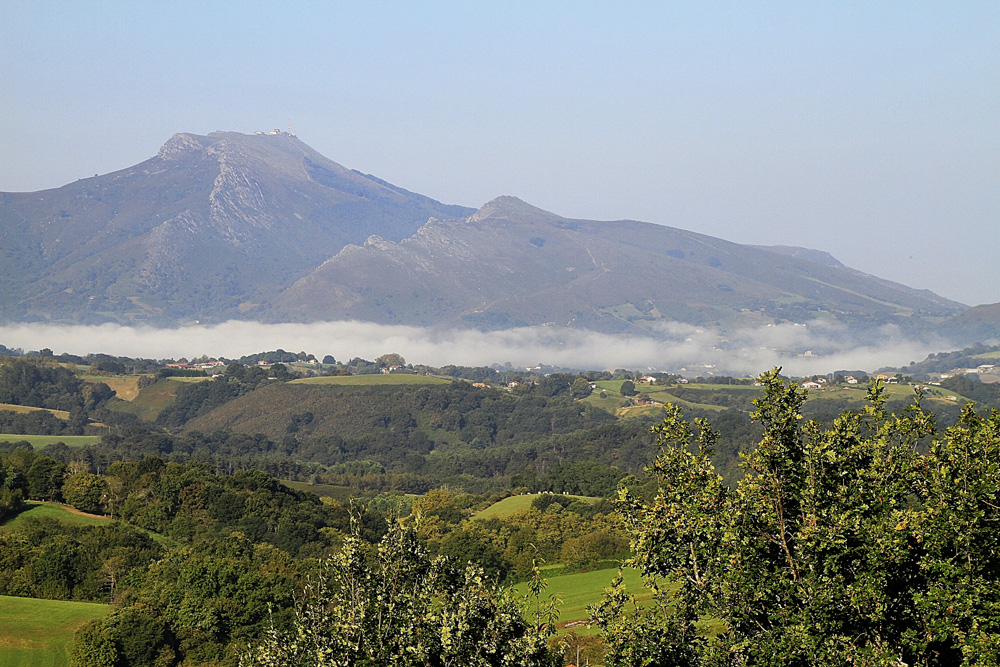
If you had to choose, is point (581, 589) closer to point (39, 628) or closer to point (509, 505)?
point (39, 628)

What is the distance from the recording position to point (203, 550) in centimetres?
7506

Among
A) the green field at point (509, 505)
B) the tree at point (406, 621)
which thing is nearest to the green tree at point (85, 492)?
the green field at point (509, 505)

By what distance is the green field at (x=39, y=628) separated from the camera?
48.4m

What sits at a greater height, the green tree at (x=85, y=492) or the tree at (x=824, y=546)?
the tree at (x=824, y=546)

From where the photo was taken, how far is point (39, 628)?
51688mm

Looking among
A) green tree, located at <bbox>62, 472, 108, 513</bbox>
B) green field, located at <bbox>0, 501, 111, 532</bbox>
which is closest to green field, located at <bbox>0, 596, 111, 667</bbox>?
green field, located at <bbox>0, 501, 111, 532</bbox>

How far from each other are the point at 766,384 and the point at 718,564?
379cm

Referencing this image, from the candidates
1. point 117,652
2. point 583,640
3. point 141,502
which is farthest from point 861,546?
point 141,502

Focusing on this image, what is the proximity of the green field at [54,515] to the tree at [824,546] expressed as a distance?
74916 mm

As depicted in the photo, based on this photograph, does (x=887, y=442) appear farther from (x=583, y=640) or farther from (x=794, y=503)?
(x=583, y=640)

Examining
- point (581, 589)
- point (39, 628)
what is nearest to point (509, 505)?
point (581, 589)

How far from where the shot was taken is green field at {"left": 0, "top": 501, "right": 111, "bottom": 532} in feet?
268

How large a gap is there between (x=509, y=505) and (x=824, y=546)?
341 ft

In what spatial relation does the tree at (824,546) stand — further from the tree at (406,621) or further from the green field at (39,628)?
the green field at (39,628)
